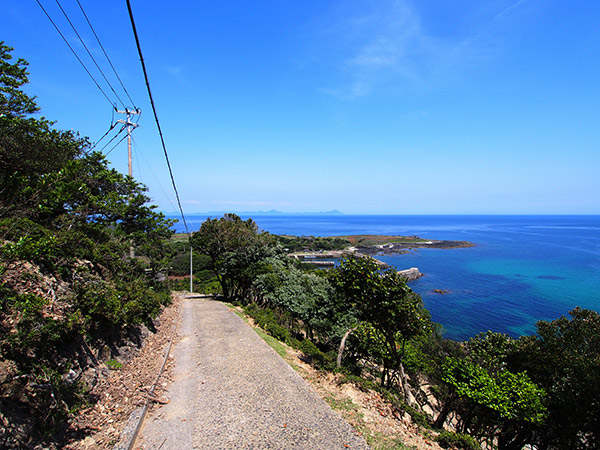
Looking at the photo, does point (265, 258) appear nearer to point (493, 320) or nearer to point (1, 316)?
point (1, 316)

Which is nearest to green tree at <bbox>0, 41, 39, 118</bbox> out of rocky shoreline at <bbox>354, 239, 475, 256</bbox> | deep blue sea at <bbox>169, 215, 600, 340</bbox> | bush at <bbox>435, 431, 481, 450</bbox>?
bush at <bbox>435, 431, 481, 450</bbox>

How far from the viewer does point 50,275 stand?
6.43 m

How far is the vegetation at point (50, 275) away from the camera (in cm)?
441

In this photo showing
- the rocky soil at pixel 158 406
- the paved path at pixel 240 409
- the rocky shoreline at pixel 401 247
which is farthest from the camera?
the rocky shoreline at pixel 401 247

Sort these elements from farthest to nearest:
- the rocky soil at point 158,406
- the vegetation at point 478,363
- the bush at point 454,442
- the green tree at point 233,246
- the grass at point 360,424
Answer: the green tree at point 233,246 → the vegetation at point 478,363 → the bush at point 454,442 → the grass at point 360,424 → the rocky soil at point 158,406

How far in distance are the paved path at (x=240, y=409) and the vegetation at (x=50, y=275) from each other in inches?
68.8

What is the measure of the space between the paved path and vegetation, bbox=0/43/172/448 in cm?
175

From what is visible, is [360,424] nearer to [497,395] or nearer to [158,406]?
[158,406]

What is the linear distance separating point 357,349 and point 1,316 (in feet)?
38.3

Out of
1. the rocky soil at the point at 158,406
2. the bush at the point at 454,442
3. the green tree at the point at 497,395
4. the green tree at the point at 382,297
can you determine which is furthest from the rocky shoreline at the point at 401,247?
the bush at the point at 454,442

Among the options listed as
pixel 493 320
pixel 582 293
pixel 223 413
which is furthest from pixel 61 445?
pixel 582 293

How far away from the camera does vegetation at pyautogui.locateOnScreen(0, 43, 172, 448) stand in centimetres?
441

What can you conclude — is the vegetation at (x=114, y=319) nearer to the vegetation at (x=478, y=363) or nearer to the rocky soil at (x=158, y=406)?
the vegetation at (x=478, y=363)

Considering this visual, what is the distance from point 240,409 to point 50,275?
5332mm
